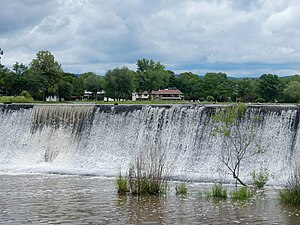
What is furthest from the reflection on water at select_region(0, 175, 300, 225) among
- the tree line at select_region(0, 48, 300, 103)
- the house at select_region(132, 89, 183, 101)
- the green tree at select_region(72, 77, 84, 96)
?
the house at select_region(132, 89, 183, 101)

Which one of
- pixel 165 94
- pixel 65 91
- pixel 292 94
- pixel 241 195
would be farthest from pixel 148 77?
pixel 241 195

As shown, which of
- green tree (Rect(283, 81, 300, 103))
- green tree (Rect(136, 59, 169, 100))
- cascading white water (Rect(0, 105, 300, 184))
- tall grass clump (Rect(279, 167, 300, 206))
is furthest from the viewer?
green tree (Rect(136, 59, 169, 100))

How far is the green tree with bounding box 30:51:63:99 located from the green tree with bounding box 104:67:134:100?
23013 millimetres

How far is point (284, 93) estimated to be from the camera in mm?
80938

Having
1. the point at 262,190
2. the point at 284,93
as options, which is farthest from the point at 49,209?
the point at 284,93

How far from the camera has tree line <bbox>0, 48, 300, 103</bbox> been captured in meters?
70.4

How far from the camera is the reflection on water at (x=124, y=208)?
1490cm

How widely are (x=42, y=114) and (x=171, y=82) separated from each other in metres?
93.2

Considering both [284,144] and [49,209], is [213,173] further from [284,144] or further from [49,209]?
[49,209]

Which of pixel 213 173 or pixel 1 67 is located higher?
pixel 1 67

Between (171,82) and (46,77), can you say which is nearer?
(46,77)

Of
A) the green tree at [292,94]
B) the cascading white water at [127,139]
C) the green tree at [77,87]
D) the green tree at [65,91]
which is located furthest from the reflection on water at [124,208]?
the green tree at [77,87]

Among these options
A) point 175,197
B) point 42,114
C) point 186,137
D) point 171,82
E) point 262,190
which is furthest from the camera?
point 171,82

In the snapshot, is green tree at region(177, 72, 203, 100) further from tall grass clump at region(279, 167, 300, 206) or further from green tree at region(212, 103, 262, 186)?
tall grass clump at region(279, 167, 300, 206)
